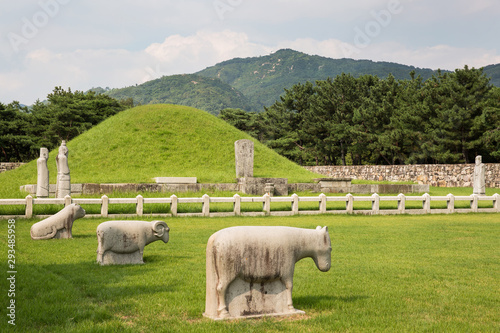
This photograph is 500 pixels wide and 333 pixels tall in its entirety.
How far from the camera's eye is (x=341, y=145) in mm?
58969

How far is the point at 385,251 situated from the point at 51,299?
8.27 meters

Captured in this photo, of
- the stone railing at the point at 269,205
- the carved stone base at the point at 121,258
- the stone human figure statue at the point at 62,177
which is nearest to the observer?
the carved stone base at the point at 121,258

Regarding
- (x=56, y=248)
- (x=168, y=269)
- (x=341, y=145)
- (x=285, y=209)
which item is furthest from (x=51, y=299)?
(x=341, y=145)

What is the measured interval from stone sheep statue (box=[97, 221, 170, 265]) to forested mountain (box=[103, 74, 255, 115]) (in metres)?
131

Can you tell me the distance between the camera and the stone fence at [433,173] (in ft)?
125

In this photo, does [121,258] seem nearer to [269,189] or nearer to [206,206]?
[206,206]

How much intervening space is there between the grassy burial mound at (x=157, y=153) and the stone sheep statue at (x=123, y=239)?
19.5 meters

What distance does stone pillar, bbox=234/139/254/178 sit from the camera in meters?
29.8

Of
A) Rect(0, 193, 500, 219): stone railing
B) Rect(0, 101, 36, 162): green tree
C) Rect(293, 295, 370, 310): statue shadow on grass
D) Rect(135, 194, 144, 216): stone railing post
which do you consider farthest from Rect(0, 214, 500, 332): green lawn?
Rect(0, 101, 36, 162): green tree

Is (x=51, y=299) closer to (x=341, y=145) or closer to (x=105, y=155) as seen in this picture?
(x=105, y=155)

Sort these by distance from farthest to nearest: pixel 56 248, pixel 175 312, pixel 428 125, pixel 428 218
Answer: pixel 428 125 < pixel 428 218 < pixel 56 248 < pixel 175 312

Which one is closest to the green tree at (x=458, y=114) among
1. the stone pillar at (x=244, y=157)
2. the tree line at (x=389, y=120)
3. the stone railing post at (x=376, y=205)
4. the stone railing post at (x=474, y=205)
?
the tree line at (x=389, y=120)

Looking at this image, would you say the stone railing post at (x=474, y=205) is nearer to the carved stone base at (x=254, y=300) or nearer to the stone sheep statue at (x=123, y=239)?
the stone sheep statue at (x=123, y=239)

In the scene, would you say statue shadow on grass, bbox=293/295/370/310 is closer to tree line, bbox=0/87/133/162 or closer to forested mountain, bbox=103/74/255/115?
tree line, bbox=0/87/133/162
